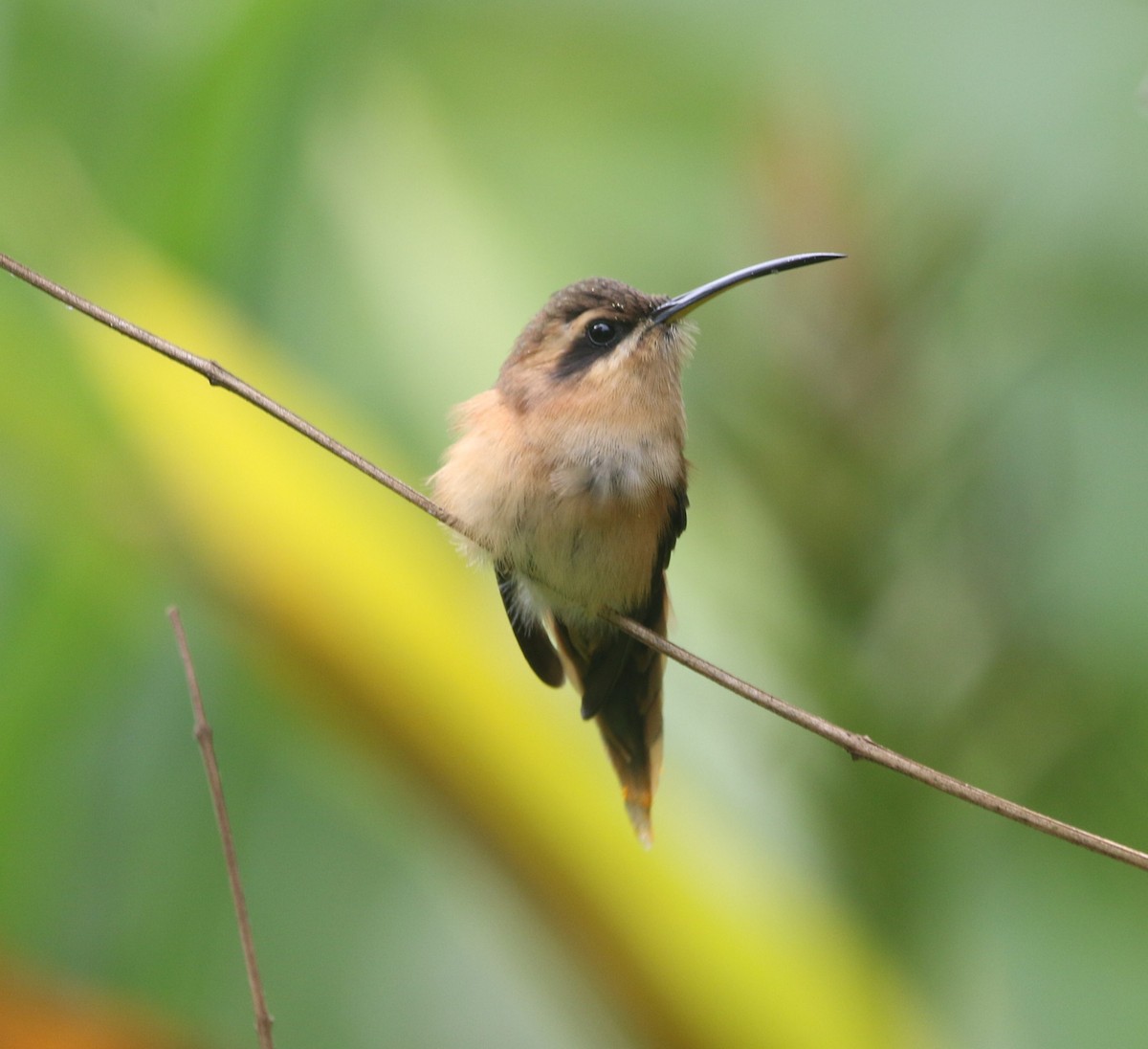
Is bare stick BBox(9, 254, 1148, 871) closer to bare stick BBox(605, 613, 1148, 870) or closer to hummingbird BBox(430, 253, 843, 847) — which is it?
bare stick BBox(605, 613, 1148, 870)

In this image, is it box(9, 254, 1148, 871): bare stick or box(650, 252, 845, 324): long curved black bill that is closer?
box(9, 254, 1148, 871): bare stick

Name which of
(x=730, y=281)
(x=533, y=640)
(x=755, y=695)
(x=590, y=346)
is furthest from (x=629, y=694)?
(x=755, y=695)

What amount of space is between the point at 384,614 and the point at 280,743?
0.97 m

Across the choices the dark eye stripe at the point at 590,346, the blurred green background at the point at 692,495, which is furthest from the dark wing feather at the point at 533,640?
the dark eye stripe at the point at 590,346

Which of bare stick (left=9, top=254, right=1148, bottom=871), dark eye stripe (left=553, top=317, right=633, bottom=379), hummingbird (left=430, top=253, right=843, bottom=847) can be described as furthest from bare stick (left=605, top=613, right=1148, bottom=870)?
dark eye stripe (left=553, top=317, right=633, bottom=379)

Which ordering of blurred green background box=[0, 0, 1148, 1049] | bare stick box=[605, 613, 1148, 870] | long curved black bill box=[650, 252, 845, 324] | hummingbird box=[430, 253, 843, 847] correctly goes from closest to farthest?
bare stick box=[605, 613, 1148, 870] → long curved black bill box=[650, 252, 845, 324] → hummingbird box=[430, 253, 843, 847] → blurred green background box=[0, 0, 1148, 1049]

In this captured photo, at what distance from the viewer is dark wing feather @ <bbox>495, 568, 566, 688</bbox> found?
2150mm

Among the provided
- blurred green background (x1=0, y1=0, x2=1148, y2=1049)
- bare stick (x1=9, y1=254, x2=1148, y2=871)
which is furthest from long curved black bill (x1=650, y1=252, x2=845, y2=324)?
bare stick (x1=9, y1=254, x2=1148, y2=871)

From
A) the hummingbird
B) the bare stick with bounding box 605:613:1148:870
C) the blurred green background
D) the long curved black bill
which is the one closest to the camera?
the bare stick with bounding box 605:613:1148:870

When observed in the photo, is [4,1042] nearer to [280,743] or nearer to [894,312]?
[280,743]

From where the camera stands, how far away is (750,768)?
8.75ft

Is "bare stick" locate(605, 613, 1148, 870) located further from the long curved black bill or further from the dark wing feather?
the dark wing feather

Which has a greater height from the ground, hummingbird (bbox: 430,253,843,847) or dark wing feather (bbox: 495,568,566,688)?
hummingbird (bbox: 430,253,843,847)

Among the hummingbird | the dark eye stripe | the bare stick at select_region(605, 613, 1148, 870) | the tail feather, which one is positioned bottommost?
the tail feather
